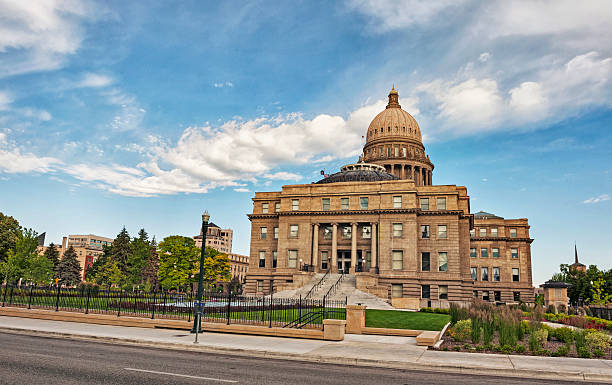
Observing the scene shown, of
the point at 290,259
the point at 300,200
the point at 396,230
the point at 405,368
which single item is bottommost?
the point at 405,368

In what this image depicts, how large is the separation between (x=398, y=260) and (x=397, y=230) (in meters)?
3.70

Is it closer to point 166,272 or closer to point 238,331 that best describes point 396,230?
point 238,331

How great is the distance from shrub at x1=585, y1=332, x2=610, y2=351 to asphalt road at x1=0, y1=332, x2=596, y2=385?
6369 millimetres

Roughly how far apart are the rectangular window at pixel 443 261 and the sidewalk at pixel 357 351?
3402 cm

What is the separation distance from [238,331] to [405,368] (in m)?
9.10

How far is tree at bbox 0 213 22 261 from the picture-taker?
72.7 metres

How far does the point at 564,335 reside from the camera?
19.0 meters

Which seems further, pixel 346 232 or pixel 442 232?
pixel 346 232

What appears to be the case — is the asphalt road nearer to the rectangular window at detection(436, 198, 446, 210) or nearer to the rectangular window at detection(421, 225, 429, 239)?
the rectangular window at detection(421, 225, 429, 239)

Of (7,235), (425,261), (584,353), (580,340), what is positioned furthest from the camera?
(7,235)

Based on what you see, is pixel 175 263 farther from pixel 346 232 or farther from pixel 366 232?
pixel 366 232

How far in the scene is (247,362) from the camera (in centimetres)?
1412

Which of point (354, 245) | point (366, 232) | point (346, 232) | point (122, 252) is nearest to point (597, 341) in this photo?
point (354, 245)

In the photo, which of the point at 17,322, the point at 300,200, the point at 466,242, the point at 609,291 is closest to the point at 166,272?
the point at 300,200
